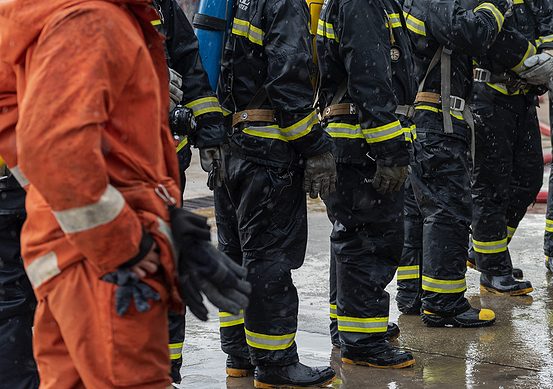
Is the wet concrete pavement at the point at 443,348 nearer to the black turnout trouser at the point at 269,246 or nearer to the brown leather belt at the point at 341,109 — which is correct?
the black turnout trouser at the point at 269,246

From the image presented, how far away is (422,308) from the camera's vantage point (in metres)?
6.29

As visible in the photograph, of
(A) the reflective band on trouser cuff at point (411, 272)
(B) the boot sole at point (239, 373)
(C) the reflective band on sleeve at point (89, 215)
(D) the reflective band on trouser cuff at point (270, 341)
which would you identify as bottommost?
(B) the boot sole at point (239, 373)

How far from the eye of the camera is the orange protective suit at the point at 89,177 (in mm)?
2674

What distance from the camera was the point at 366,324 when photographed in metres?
5.45

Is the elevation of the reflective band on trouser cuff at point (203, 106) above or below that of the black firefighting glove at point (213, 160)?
above

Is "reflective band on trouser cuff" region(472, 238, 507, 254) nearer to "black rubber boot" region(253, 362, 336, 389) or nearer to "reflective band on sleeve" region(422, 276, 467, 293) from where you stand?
"reflective band on sleeve" region(422, 276, 467, 293)

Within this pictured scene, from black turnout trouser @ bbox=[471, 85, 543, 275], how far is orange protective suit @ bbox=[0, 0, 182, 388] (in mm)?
4163

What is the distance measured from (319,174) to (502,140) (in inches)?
88.4

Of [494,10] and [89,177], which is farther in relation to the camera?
[494,10]

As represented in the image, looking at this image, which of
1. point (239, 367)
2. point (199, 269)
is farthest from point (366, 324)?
point (199, 269)

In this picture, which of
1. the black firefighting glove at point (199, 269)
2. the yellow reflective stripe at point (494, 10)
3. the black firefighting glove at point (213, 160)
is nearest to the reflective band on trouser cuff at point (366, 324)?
the black firefighting glove at point (213, 160)

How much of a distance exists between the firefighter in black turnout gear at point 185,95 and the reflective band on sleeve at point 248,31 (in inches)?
8.3

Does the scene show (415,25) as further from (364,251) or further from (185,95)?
(185,95)

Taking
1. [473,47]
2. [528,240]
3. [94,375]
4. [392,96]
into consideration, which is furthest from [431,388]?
[528,240]
